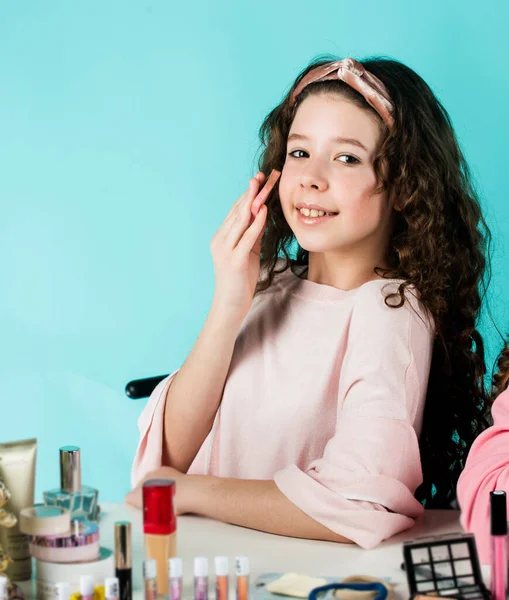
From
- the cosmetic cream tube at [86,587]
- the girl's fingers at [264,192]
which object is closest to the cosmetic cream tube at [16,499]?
the cosmetic cream tube at [86,587]

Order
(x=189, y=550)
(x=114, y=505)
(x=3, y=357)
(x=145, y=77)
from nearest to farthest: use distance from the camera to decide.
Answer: (x=189, y=550), (x=114, y=505), (x=145, y=77), (x=3, y=357)

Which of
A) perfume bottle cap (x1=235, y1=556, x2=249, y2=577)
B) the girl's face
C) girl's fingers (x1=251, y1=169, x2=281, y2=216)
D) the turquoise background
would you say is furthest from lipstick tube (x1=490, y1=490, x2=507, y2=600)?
the turquoise background

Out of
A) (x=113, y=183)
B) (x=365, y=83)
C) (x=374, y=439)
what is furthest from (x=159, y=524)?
(x=113, y=183)

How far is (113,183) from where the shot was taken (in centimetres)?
261

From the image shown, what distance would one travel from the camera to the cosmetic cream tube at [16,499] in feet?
3.77

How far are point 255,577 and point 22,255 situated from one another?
1680mm

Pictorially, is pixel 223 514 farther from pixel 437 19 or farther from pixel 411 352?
pixel 437 19

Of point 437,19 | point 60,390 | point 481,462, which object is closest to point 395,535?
point 481,462

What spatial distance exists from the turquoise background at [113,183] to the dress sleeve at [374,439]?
101 cm

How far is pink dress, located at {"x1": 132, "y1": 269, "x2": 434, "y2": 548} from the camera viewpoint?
136 centimetres

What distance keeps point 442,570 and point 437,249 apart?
0.68 meters

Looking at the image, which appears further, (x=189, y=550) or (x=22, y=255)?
(x=22, y=255)

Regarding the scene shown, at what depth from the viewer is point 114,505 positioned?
1.44 metres

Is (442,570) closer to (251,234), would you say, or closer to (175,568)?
(175,568)
